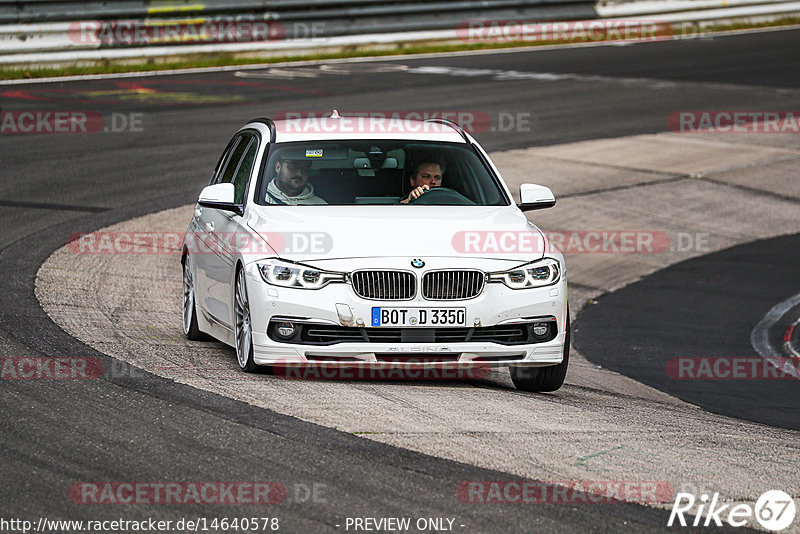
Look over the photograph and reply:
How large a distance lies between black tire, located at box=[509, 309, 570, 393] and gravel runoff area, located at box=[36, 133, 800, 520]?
0.52ft

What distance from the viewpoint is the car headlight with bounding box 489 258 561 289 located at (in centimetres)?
801

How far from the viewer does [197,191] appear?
16688mm

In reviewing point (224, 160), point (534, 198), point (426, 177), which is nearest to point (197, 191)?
point (224, 160)

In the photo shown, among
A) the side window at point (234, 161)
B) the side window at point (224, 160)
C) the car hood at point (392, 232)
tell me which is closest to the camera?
the car hood at point (392, 232)

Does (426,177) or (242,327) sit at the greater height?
(426,177)

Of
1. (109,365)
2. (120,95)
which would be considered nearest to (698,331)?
(109,365)

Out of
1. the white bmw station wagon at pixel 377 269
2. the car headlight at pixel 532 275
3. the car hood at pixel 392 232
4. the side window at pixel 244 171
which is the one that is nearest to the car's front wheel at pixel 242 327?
the white bmw station wagon at pixel 377 269

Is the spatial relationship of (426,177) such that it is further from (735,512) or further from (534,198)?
(735,512)

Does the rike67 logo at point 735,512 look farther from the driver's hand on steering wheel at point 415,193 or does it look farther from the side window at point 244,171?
the side window at point 244,171

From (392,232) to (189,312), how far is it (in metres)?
2.43

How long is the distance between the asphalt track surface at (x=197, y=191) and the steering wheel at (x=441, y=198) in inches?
90.1

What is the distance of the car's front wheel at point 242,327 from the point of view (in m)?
8.14

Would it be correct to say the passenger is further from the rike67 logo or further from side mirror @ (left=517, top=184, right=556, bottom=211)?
the rike67 logo

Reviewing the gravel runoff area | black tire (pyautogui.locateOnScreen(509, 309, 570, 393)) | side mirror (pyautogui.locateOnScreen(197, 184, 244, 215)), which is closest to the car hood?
side mirror (pyautogui.locateOnScreen(197, 184, 244, 215))
